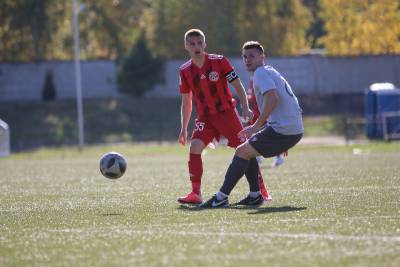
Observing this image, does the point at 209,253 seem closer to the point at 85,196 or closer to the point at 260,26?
the point at 85,196

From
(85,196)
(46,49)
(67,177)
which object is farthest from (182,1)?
(85,196)

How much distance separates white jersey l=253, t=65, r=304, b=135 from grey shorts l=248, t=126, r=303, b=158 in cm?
6

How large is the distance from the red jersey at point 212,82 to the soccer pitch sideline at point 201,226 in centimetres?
127

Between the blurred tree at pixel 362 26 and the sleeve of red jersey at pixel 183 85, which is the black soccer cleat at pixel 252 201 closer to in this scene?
the sleeve of red jersey at pixel 183 85

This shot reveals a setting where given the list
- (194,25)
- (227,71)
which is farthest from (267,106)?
(194,25)

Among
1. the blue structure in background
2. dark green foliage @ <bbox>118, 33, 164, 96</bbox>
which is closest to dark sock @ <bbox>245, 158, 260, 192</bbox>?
the blue structure in background

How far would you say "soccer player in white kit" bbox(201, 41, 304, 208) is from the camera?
406 inches

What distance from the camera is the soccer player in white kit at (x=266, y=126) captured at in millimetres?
10312

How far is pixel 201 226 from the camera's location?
8625 mm

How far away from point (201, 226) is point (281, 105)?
231 centimetres

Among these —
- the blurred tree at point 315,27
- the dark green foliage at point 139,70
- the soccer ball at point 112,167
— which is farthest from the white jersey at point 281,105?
the blurred tree at point 315,27

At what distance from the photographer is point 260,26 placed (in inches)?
2169

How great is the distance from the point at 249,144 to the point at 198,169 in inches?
43.5

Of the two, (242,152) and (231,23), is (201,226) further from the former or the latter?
(231,23)
